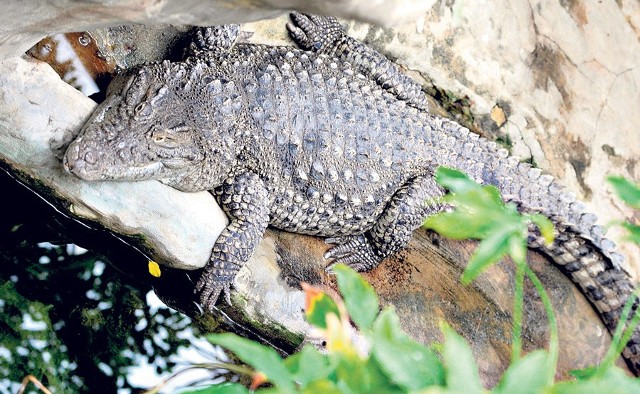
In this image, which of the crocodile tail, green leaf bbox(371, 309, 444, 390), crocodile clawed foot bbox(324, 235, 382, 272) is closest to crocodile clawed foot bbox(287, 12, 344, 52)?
the crocodile tail

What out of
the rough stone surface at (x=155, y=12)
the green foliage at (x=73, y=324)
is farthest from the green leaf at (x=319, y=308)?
the green foliage at (x=73, y=324)

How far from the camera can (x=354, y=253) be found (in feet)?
13.5

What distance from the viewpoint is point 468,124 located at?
4758mm

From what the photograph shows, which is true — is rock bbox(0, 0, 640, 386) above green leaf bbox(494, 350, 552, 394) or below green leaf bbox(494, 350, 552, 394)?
below

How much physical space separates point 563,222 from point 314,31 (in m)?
1.86

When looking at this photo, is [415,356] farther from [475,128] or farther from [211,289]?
[475,128]

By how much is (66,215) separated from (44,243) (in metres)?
0.30

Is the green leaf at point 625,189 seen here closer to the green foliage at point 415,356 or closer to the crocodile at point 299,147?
the green foliage at point 415,356

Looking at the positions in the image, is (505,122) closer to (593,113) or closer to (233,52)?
(593,113)

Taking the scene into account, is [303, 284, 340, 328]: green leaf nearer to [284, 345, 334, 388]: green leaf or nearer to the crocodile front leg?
[284, 345, 334, 388]: green leaf

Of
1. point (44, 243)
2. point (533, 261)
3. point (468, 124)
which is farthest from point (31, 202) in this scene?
point (533, 261)

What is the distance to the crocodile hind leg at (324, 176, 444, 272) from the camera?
3.96 m

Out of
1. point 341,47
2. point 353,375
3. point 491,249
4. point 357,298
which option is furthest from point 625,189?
point 341,47

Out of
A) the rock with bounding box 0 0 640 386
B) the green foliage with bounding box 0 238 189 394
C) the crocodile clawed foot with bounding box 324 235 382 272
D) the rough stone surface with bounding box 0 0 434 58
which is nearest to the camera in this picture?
the rough stone surface with bounding box 0 0 434 58
